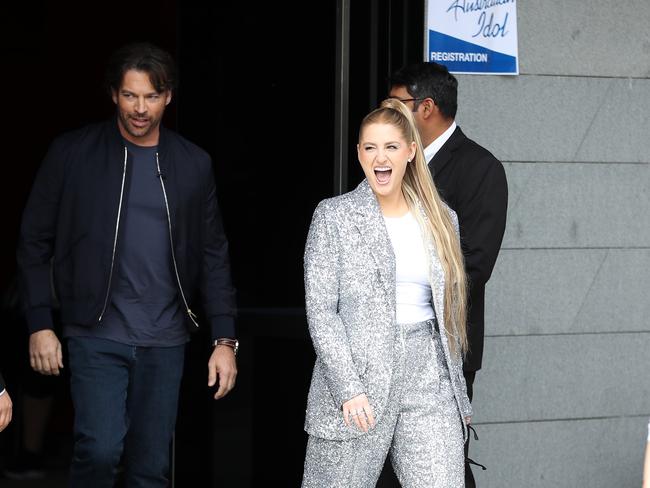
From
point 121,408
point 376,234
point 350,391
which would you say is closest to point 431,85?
point 376,234

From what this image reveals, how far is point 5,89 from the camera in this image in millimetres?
6914

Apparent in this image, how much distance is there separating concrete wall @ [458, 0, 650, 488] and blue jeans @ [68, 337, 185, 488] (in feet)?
5.16

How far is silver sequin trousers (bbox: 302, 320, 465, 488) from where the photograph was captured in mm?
3938

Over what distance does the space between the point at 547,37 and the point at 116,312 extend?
230 cm

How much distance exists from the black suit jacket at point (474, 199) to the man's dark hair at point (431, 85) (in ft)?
0.44

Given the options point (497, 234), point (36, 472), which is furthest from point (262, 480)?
point (497, 234)

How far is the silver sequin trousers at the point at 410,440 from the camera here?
394 cm

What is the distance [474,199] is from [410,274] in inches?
26.3

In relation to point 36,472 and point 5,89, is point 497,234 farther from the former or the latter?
point 5,89

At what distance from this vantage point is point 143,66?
4422 mm

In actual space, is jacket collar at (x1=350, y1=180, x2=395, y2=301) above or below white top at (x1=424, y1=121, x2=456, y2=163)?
below

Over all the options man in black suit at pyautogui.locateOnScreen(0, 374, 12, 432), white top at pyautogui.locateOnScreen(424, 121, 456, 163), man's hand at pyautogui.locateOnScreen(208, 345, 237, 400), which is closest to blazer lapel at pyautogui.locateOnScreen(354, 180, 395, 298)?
white top at pyautogui.locateOnScreen(424, 121, 456, 163)

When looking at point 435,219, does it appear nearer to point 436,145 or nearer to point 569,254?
point 436,145

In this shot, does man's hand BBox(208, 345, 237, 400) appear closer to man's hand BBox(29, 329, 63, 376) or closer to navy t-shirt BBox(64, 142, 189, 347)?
navy t-shirt BBox(64, 142, 189, 347)
